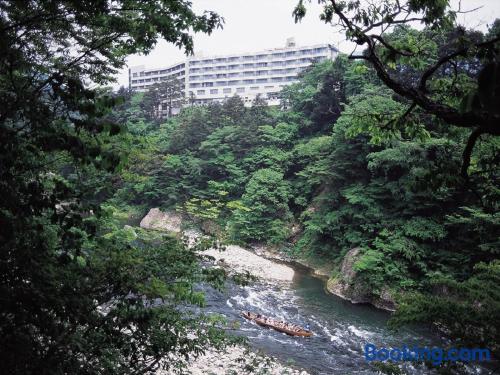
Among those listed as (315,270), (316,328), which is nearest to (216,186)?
(315,270)

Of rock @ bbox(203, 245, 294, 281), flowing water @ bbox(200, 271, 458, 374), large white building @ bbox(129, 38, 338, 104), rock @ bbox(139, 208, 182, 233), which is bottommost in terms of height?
flowing water @ bbox(200, 271, 458, 374)

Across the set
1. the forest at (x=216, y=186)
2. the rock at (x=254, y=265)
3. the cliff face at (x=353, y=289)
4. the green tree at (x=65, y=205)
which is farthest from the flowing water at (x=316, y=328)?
the green tree at (x=65, y=205)

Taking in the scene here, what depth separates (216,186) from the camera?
99.2 feet

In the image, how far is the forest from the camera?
2.90 m

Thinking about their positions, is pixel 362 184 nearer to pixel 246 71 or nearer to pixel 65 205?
pixel 65 205

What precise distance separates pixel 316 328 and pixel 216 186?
18.2m

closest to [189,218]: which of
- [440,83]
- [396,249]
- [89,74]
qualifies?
[396,249]

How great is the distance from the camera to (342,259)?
20.2m

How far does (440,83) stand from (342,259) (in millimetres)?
16722

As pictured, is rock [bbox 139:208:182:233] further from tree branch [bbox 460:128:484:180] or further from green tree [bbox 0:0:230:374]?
tree branch [bbox 460:128:484:180]

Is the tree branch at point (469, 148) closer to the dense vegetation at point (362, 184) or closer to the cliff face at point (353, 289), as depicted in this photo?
the dense vegetation at point (362, 184)

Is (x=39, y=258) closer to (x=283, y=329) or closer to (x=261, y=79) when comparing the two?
(x=283, y=329)

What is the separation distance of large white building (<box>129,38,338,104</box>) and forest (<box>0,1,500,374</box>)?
84.5 feet

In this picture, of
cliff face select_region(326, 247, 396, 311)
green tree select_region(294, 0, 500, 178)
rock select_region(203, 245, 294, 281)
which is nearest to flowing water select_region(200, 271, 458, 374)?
cliff face select_region(326, 247, 396, 311)
